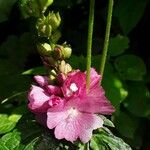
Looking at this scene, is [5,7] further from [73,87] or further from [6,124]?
[73,87]

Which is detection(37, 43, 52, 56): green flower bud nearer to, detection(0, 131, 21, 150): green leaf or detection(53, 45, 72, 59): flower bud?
detection(53, 45, 72, 59): flower bud

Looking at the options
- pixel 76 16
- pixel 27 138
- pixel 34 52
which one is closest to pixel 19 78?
pixel 34 52

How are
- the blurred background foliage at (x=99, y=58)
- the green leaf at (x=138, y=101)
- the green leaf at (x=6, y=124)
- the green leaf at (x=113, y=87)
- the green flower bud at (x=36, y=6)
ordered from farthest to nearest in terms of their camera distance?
the green leaf at (x=138, y=101)
the blurred background foliage at (x=99, y=58)
the green leaf at (x=113, y=87)
the green leaf at (x=6, y=124)
the green flower bud at (x=36, y=6)

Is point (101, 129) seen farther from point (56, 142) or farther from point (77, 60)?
point (77, 60)

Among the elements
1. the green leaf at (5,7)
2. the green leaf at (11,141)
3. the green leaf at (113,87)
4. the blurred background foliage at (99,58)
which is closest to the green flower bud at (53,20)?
the green leaf at (11,141)

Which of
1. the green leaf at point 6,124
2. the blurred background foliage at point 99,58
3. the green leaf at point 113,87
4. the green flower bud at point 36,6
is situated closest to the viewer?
the green flower bud at point 36,6

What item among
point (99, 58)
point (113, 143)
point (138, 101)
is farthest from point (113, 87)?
point (113, 143)

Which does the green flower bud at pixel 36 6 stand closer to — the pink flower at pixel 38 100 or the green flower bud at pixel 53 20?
the green flower bud at pixel 53 20
